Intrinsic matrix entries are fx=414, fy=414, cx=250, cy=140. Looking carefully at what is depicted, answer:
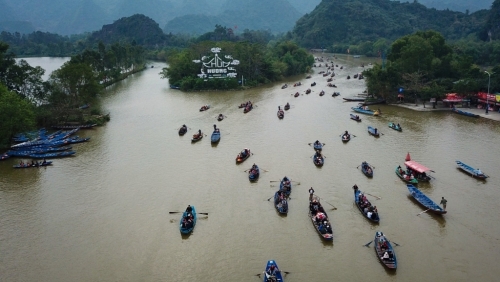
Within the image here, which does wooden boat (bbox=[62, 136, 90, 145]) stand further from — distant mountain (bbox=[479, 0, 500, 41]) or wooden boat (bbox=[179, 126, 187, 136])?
distant mountain (bbox=[479, 0, 500, 41])

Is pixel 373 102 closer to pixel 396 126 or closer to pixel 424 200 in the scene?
pixel 396 126

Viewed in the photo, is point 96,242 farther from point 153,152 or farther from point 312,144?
point 312,144

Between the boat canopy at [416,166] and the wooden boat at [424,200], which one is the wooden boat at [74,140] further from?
the wooden boat at [424,200]

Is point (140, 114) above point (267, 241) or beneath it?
above

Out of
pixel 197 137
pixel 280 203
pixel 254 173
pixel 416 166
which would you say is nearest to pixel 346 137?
pixel 416 166

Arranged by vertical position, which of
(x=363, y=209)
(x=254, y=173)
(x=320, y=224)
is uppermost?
(x=254, y=173)

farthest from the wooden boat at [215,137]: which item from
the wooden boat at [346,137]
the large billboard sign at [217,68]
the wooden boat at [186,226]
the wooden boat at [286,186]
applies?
the large billboard sign at [217,68]

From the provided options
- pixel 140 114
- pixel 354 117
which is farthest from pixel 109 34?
pixel 354 117
